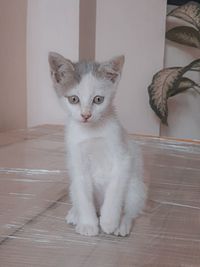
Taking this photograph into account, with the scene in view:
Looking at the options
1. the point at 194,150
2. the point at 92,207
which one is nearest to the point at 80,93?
the point at 92,207

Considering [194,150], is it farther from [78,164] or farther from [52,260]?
[52,260]

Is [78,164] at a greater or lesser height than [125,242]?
greater

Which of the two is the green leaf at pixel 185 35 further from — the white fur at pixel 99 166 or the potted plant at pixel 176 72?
the white fur at pixel 99 166

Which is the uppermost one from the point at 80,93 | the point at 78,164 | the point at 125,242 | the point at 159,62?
the point at 159,62

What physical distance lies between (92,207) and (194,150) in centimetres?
86

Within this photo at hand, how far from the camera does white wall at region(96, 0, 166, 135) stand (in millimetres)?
2223

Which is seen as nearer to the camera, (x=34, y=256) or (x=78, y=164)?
(x=34, y=256)

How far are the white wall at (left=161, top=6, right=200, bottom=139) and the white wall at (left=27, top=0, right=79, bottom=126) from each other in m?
0.66

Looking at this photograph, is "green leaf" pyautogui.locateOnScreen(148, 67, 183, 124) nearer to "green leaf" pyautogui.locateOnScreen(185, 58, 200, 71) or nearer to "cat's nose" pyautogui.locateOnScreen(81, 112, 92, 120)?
"green leaf" pyautogui.locateOnScreen(185, 58, 200, 71)

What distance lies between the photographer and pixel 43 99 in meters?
2.12

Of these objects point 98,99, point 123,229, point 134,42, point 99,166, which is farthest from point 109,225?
point 134,42

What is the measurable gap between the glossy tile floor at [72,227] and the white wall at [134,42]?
91 centimetres

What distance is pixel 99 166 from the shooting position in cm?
84

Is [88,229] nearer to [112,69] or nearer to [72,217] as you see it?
[72,217]
